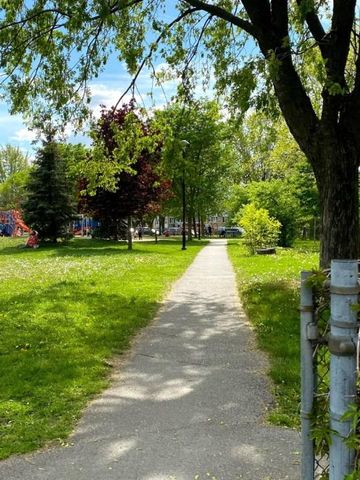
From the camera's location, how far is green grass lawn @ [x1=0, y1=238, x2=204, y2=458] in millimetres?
4422

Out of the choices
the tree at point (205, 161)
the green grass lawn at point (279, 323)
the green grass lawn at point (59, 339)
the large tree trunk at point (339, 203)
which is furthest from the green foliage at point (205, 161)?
the large tree trunk at point (339, 203)

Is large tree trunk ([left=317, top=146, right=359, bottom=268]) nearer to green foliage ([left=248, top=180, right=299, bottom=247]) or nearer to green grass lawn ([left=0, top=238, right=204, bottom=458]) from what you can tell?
green grass lawn ([left=0, top=238, right=204, bottom=458])

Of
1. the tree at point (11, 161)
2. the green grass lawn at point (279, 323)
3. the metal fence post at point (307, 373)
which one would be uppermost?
the tree at point (11, 161)

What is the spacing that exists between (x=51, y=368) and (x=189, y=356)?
1.70m

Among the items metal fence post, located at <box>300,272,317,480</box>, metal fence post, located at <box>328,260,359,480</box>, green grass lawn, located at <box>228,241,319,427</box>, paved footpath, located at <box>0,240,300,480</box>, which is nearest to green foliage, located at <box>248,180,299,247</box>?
green grass lawn, located at <box>228,241,319,427</box>

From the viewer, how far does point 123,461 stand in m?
3.59

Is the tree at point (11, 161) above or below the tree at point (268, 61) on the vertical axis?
above

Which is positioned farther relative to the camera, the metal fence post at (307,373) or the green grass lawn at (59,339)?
the green grass lawn at (59,339)

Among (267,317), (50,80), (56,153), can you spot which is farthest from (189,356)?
(56,153)

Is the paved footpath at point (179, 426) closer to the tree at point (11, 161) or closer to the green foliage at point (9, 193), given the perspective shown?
the green foliage at point (9, 193)

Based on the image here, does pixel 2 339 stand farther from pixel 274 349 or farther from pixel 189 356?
pixel 274 349

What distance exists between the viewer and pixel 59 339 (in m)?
7.30

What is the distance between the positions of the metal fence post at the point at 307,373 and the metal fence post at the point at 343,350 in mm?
222

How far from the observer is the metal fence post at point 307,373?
2.44 meters
